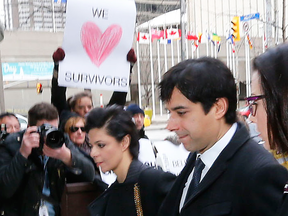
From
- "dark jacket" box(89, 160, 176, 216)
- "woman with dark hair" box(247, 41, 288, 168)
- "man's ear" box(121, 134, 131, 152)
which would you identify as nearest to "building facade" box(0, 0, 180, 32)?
"man's ear" box(121, 134, 131, 152)

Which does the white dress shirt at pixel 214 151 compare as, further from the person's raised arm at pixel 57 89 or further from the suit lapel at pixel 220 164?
the person's raised arm at pixel 57 89

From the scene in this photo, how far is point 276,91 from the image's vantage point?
44.7 inches

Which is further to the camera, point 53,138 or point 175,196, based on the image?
point 53,138

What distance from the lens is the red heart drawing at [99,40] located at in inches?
143

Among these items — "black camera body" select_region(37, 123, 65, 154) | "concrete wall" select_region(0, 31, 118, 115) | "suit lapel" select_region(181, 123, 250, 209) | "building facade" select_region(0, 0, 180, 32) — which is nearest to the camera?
"suit lapel" select_region(181, 123, 250, 209)

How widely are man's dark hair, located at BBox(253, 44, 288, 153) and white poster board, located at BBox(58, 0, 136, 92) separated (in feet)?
7.95


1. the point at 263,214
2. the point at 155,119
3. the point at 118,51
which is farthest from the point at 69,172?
the point at 155,119

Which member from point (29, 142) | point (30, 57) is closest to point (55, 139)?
point (29, 142)

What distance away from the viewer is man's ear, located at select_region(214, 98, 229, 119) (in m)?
1.59

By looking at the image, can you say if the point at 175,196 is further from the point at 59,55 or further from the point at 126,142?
the point at 59,55

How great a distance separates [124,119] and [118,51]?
149cm

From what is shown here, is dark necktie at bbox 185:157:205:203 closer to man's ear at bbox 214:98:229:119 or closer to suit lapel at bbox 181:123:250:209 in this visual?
suit lapel at bbox 181:123:250:209

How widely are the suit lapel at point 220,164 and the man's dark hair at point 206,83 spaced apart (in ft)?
0.42

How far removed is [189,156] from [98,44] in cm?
213
